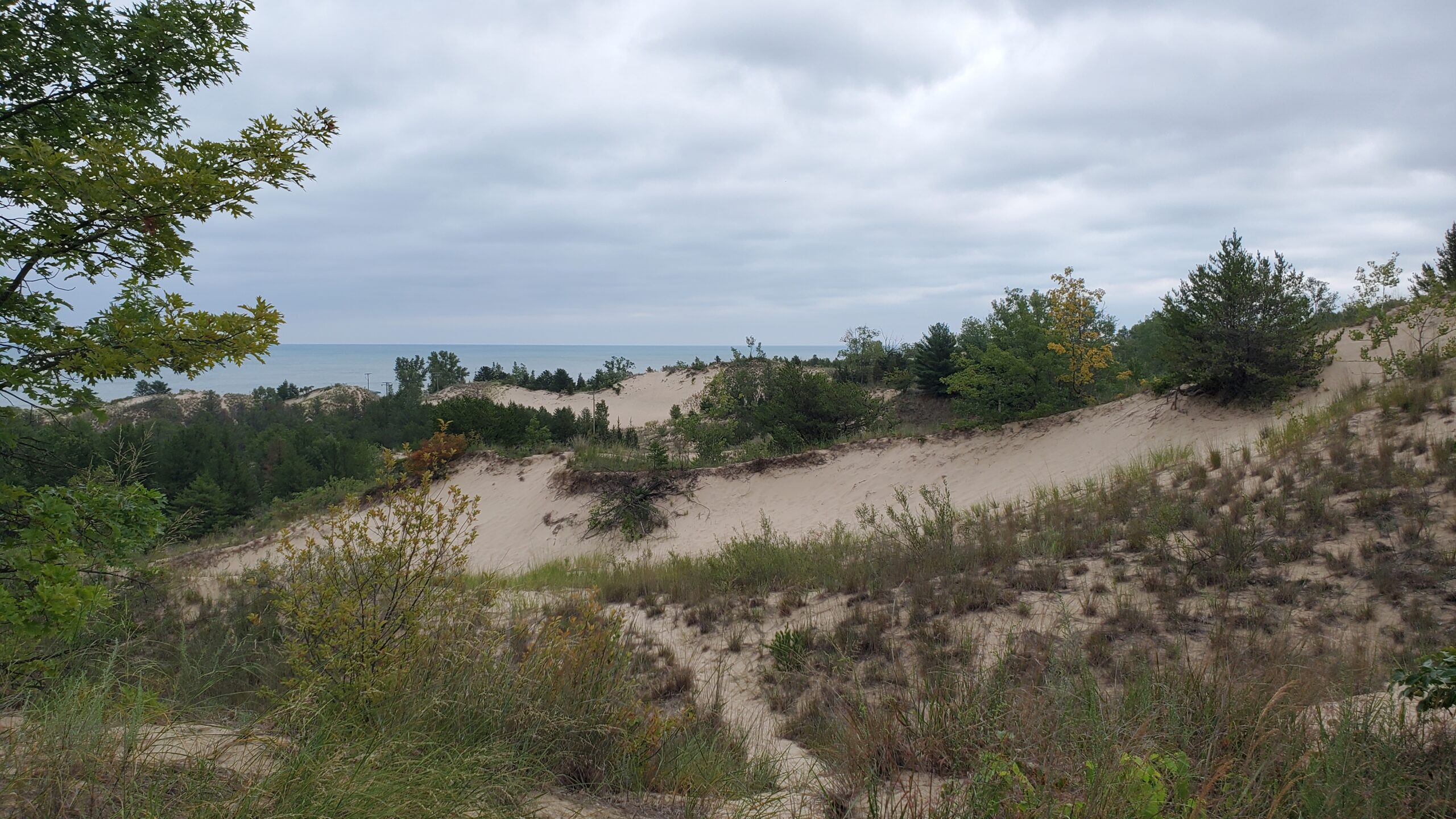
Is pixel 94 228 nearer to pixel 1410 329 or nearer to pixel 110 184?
pixel 110 184

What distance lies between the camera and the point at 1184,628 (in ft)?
18.1

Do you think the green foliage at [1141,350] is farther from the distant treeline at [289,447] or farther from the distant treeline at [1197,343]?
the distant treeline at [289,447]

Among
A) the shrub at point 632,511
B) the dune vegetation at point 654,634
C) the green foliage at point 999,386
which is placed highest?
the green foliage at point 999,386

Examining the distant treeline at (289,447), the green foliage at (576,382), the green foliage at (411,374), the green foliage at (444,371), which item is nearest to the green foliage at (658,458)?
the distant treeline at (289,447)

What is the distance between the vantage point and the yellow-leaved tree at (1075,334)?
16625 mm

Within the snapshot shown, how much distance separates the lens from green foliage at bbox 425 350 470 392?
69.6m

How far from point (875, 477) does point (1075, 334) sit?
6.13 meters

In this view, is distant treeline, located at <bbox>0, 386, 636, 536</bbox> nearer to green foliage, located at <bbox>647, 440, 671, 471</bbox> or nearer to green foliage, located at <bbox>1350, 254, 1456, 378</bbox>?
green foliage, located at <bbox>647, 440, 671, 471</bbox>

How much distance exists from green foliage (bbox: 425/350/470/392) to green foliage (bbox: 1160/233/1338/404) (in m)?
65.7

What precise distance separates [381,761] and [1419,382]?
14628mm

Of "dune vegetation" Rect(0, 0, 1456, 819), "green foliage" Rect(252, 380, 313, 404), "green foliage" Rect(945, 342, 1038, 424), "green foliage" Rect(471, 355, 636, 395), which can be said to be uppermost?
"green foliage" Rect(252, 380, 313, 404)

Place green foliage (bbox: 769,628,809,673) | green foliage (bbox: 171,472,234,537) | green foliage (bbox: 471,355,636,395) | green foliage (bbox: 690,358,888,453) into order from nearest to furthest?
1. green foliage (bbox: 769,628,809,673)
2. green foliage (bbox: 690,358,888,453)
3. green foliage (bbox: 171,472,234,537)
4. green foliage (bbox: 471,355,636,395)

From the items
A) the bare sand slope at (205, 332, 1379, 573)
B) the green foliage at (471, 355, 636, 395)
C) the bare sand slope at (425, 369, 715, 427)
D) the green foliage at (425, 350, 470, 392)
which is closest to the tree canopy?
the bare sand slope at (205, 332, 1379, 573)

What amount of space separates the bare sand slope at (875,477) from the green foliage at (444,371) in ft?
179
